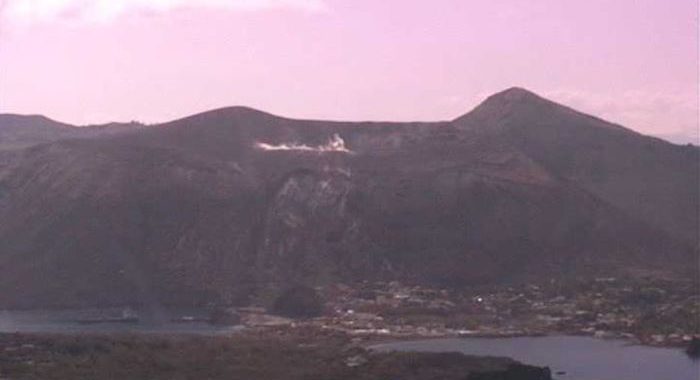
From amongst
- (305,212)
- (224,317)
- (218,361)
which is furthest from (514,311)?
(218,361)

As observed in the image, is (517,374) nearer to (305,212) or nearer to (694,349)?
(694,349)

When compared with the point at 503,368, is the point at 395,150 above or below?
above

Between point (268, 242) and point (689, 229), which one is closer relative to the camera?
point (268, 242)

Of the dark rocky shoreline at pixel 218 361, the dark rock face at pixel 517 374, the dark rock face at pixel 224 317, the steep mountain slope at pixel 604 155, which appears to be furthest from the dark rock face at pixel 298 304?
the steep mountain slope at pixel 604 155

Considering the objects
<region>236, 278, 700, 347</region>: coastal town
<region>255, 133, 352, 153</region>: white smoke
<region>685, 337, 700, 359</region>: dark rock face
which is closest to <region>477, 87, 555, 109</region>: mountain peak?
<region>255, 133, 352, 153</region>: white smoke

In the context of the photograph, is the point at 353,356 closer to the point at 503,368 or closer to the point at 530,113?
the point at 503,368

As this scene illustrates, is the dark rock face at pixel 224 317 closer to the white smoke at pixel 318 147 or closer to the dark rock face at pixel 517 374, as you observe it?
the dark rock face at pixel 517 374

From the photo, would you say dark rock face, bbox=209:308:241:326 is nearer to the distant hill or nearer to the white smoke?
the white smoke

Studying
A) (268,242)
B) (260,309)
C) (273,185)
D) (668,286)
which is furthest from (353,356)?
(273,185)
